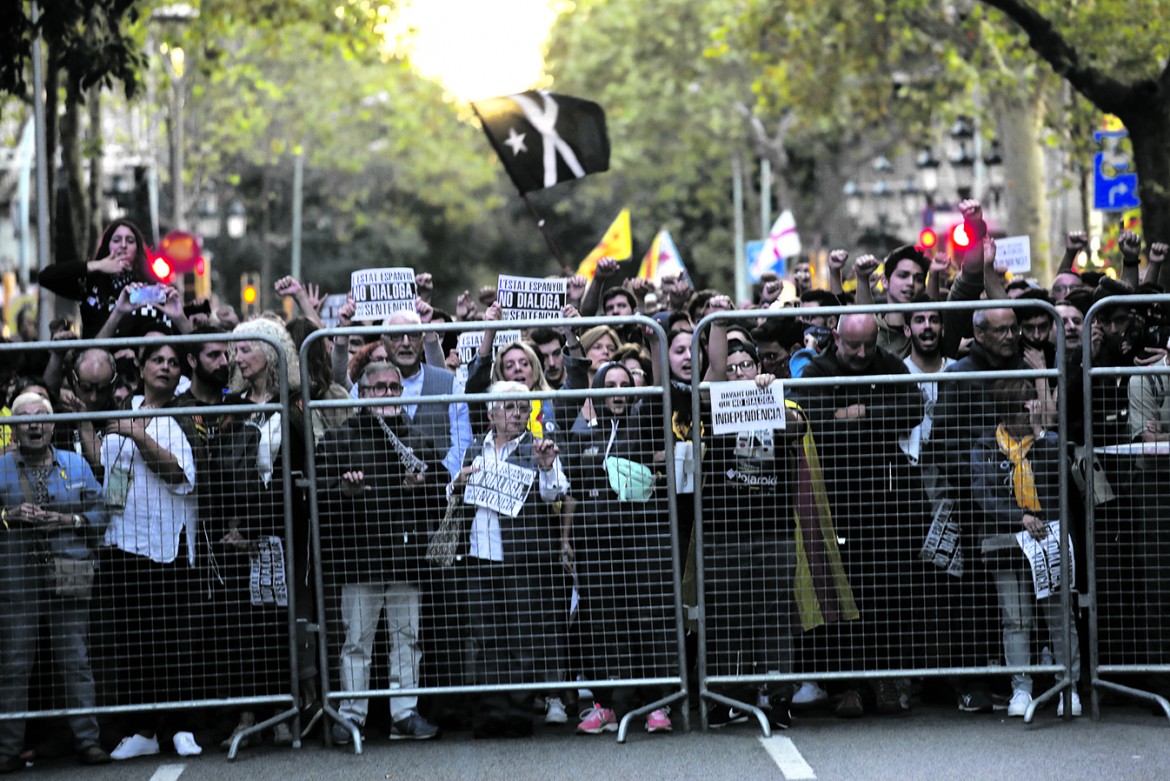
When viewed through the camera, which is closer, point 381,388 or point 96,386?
point 381,388

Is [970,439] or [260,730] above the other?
[970,439]

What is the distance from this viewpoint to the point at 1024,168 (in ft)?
89.6

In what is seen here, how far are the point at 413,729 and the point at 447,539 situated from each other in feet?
3.07

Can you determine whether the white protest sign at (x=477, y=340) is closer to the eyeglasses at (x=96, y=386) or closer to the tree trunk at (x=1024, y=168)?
the eyeglasses at (x=96, y=386)

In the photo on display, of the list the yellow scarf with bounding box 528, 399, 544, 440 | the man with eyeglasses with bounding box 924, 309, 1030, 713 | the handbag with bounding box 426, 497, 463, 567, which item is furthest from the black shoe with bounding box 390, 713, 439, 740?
the man with eyeglasses with bounding box 924, 309, 1030, 713

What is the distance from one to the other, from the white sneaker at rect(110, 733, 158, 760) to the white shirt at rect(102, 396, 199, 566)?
838 millimetres

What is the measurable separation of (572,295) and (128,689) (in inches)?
194

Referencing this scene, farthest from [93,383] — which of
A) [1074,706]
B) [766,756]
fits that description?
[1074,706]

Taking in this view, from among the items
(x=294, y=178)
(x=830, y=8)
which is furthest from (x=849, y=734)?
→ (x=294, y=178)

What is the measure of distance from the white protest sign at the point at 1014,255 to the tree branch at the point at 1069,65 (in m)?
3.02

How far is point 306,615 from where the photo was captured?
856cm

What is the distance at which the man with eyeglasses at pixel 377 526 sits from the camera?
8.30 metres

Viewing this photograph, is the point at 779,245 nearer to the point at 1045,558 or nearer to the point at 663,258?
the point at 663,258

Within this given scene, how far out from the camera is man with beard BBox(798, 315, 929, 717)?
831 centimetres
